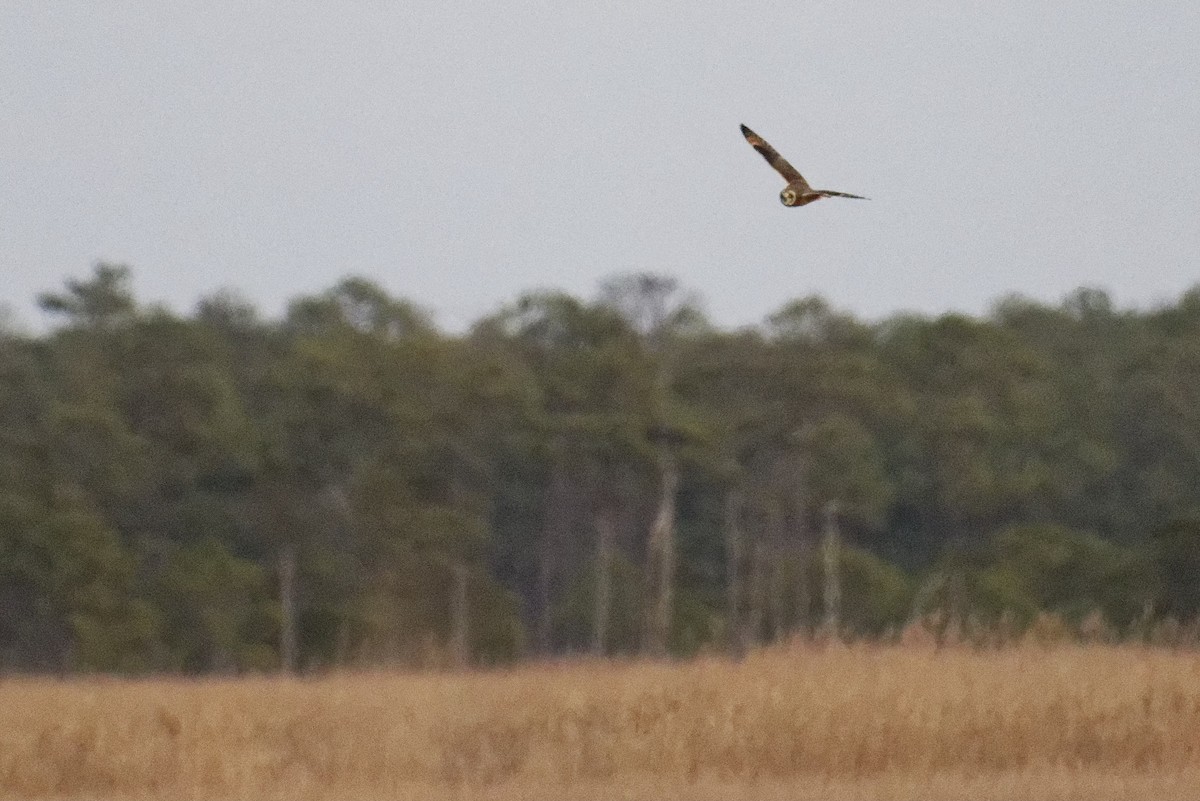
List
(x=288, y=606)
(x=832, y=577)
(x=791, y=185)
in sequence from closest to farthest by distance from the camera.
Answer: (x=791, y=185)
(x=288, y=606)
(x=832, y=577)

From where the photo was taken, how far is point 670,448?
45844 millimetres

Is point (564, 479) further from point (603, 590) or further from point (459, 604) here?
point (459, 604)

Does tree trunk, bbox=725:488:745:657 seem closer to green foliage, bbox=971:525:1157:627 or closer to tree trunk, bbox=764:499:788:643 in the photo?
tree trunk, bbox=764:499:788:643

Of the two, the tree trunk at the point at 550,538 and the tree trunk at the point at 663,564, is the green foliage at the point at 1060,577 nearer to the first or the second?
the tree trunk at the point at 663,564

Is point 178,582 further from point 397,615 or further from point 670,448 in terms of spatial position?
point 670,448

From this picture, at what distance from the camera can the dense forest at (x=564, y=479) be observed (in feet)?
121

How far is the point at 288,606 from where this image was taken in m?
36.0

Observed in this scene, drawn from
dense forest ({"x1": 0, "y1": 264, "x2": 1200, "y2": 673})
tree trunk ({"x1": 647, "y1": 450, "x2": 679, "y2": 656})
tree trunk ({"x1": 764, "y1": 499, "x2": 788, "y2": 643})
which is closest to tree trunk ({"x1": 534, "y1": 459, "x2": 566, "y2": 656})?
dense forest ({"x1": 0, "y1": 264, "x2": 1200, "y2": 673})

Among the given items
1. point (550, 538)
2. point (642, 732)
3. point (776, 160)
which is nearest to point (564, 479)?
point (550, 538)

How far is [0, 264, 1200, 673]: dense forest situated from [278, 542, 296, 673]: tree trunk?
0.17 m

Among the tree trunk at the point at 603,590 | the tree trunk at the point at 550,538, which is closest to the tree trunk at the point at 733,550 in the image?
the tree trunk at the point at 603,590

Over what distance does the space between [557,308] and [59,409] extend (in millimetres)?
→ 13846

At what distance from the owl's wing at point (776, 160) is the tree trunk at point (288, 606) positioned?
24.0 meters

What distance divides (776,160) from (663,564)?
29649 mm
